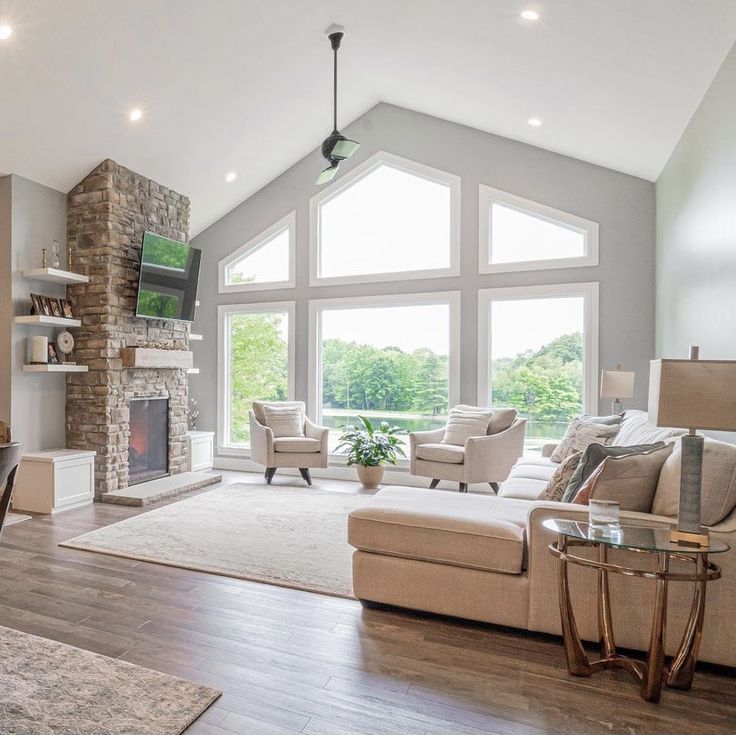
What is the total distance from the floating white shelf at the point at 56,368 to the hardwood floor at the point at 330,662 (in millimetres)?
2076

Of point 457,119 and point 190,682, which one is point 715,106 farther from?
point 190,682

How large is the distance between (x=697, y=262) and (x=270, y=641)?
3.60 m

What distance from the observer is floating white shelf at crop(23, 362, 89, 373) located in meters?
4.52

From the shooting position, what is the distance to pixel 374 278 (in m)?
6.08

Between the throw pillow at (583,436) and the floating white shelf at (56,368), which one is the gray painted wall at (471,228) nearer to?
the throw pillow at (583,436)

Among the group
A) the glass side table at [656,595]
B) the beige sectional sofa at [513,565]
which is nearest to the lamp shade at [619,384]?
the beige sectional sofa at [513,565]

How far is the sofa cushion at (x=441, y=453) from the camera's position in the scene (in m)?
4.85

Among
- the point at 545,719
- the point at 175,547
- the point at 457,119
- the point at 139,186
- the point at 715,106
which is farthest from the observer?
the point at 457,119

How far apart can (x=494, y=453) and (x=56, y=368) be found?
13.5ft

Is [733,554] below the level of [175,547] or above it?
above

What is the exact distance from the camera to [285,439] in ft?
18.0

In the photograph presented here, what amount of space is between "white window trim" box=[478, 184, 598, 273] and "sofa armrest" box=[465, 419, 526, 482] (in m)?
1.71

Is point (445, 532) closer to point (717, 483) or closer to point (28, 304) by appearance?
point (717, 483)

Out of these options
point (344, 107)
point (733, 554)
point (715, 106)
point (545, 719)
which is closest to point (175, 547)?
point (545, 719)
